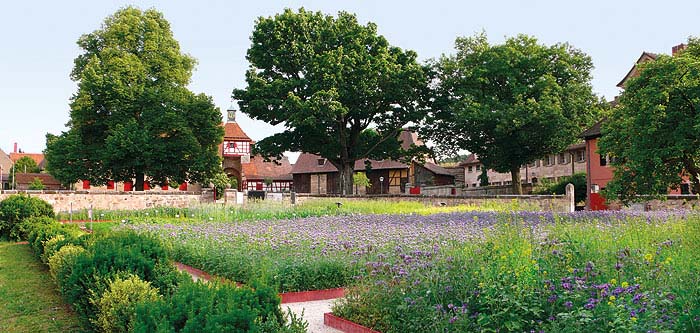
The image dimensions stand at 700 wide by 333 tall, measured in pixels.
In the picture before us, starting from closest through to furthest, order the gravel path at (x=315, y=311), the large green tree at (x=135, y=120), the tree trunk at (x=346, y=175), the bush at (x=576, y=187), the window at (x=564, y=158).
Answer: the gravel path at (x=315, y=311) < the large green tree at (x=135, y=120) < the tree trunk at (x=346, y=175) < the bush at (x=576, y=187) < the window at (x=564, y=158)

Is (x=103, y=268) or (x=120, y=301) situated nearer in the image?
(x=120, y=301)

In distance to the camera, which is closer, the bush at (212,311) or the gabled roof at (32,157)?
the bush at (212,311)

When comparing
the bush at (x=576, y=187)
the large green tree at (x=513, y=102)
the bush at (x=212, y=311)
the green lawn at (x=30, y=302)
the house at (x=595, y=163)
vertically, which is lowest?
the green lawn at (x=30, y=302)

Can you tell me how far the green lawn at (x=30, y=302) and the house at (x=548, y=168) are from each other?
34.2 metres

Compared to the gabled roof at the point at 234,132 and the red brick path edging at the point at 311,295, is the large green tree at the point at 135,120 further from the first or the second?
the red brick path edging at the point at 311,295

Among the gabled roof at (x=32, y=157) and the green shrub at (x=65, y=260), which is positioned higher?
the gabled roof at (x=32, y=157)

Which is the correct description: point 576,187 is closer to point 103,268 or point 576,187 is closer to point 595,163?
point 595,163

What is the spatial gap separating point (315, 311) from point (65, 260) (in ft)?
12.4

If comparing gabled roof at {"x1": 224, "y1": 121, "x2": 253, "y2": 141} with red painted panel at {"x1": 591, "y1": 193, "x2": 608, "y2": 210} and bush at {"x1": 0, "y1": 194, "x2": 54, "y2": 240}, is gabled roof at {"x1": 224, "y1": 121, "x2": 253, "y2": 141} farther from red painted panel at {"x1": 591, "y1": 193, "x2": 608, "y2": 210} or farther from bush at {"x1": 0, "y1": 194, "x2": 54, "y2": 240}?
bush at {"x1": 0, "y1": 194, "x2": 54, "y2": 240}

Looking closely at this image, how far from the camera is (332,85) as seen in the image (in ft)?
115

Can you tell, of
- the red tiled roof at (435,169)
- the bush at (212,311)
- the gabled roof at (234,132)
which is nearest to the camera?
the bush at (212,311)

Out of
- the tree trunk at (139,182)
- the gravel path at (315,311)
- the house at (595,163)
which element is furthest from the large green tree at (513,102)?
the gravel path at (315,311)

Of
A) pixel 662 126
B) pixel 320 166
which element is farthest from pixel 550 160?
pixel 662 126

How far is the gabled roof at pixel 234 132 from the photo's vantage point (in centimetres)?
5916
